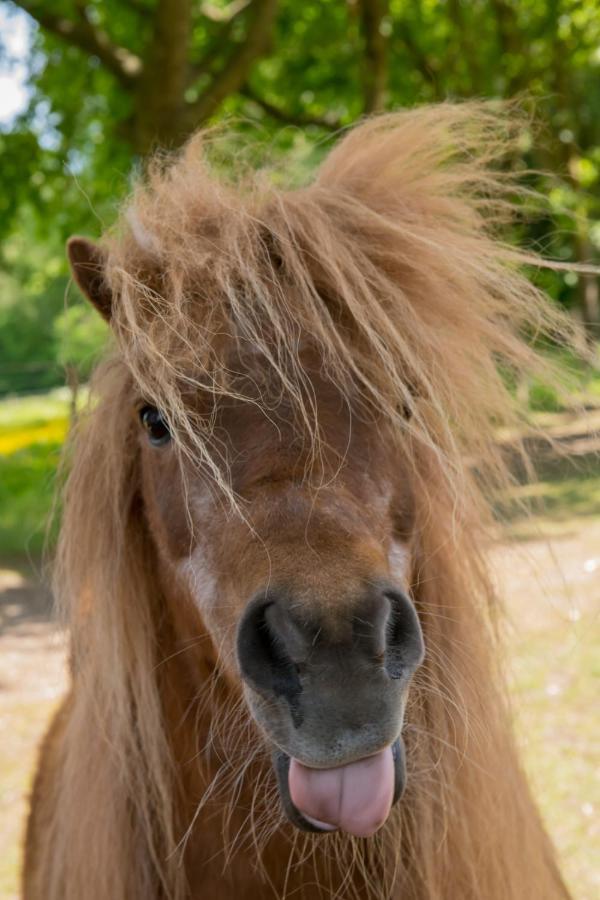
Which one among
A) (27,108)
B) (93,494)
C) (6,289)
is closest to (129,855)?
(93,494)

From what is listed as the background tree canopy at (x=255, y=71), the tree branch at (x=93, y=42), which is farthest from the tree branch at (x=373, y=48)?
the tree branch at (x=93, y=42)

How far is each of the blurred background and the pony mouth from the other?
0.87m

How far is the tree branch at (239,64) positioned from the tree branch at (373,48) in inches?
93.1

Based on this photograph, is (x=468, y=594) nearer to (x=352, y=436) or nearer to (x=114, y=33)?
(x=352, y=436)

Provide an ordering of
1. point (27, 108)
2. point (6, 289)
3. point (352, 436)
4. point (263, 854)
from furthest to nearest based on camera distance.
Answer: point (6, 289), point (27, 108), point (263, 854), point (352, 436)

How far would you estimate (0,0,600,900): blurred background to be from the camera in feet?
15.5

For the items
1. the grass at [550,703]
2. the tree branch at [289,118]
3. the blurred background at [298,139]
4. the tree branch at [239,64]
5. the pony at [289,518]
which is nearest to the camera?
the pony at [289,518]

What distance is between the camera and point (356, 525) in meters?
1.62

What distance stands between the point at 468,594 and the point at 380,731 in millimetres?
804

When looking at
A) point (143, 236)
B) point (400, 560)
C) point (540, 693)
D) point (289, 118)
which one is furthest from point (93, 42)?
point (400, 560)

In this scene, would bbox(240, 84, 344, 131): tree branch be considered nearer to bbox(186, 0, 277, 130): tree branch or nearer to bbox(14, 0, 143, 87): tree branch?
bbox(186, 0, 277, 130): tree branch

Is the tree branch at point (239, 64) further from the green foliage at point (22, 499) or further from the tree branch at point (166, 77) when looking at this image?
the green foliage at point (22, 499)

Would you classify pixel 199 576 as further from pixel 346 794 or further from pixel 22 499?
pixel 22 499

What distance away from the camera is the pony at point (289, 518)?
1646 millimetres
